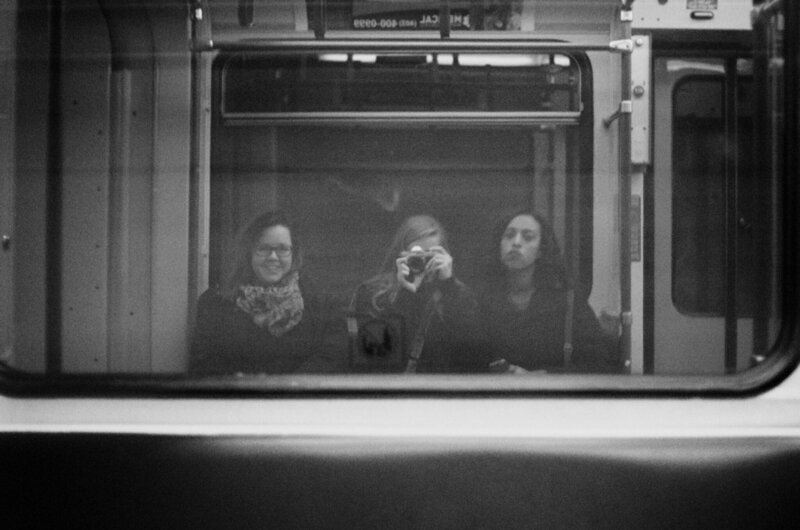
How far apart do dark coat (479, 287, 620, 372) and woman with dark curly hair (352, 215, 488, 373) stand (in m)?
0.04

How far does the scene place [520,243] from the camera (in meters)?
2.29

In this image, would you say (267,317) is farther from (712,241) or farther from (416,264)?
(712,241)

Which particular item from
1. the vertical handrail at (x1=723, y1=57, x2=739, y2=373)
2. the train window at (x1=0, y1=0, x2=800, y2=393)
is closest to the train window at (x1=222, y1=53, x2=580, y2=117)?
the train window at (x1=0, y1=0, x2=800, y2=393)

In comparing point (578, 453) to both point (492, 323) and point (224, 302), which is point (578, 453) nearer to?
point (492, 323)

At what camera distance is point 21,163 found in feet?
7.21

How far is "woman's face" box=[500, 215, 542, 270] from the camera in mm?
2275

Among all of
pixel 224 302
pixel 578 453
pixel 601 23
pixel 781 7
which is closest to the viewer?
pixel 578 453

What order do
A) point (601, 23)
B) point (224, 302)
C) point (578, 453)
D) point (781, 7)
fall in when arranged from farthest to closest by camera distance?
point (601, 23), point (224, 302), point (781, 7), point (578, 453)

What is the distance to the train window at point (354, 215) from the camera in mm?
2170

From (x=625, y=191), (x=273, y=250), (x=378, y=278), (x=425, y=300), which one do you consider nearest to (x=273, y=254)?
(x=273, y=250)

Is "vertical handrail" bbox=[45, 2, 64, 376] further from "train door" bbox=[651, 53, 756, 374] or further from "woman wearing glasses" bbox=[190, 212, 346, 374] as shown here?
"train door" bbox=[651, 53, 756, 374]

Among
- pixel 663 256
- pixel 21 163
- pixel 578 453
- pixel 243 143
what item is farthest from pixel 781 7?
pixel 21 163

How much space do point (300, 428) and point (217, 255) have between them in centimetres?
52

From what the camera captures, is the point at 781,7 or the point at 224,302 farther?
the point at 224,302
